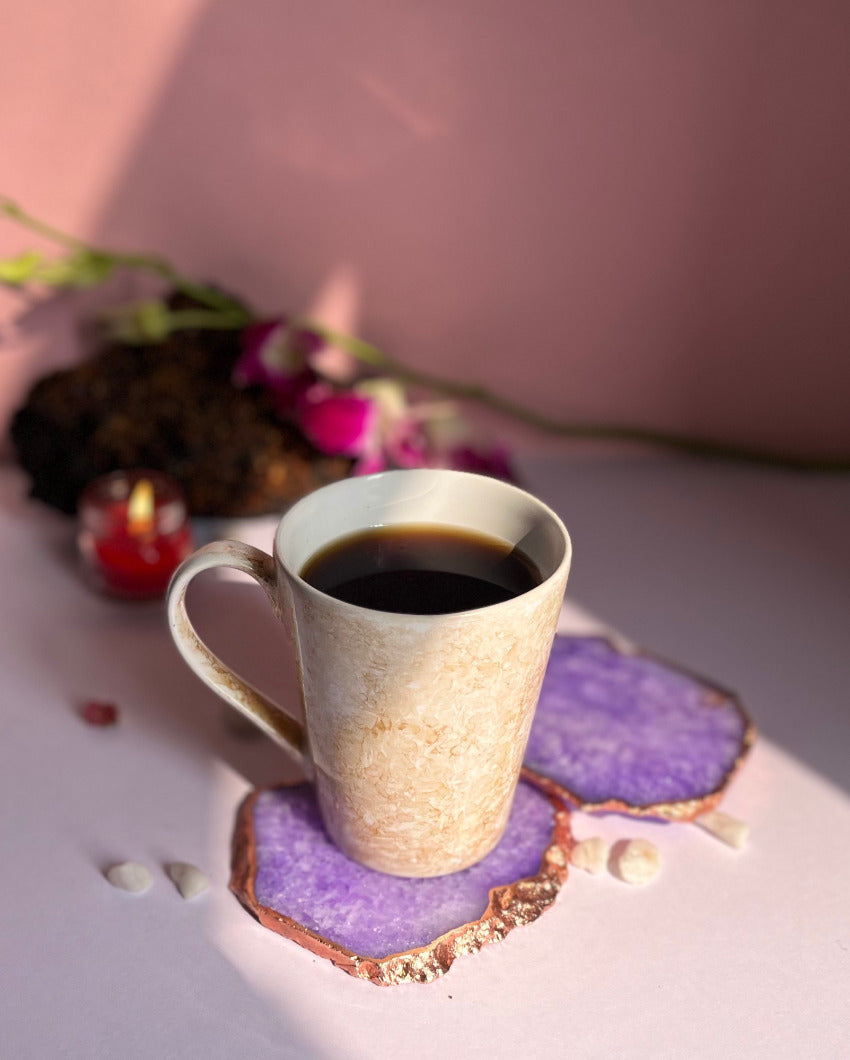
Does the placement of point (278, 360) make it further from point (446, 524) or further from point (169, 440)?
point (446, 524)

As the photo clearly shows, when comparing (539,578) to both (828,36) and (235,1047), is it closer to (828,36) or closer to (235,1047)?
(235,1047)

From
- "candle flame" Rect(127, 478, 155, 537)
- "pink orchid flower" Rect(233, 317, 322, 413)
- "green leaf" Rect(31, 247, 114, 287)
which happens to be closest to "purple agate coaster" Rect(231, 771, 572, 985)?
"candle flame" Rect(127, 478, 155, 537)

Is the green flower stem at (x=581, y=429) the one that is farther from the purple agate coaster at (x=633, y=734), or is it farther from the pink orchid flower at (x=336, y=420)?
the purple agate coaster at (x=633, y=734)

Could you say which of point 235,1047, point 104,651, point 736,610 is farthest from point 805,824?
point 104,651

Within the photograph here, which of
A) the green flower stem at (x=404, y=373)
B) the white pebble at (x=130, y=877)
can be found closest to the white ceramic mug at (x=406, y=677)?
the white pebble at (x=130, y=877)

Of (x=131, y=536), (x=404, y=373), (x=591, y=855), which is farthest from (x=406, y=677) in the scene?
(x=404, y=373)
